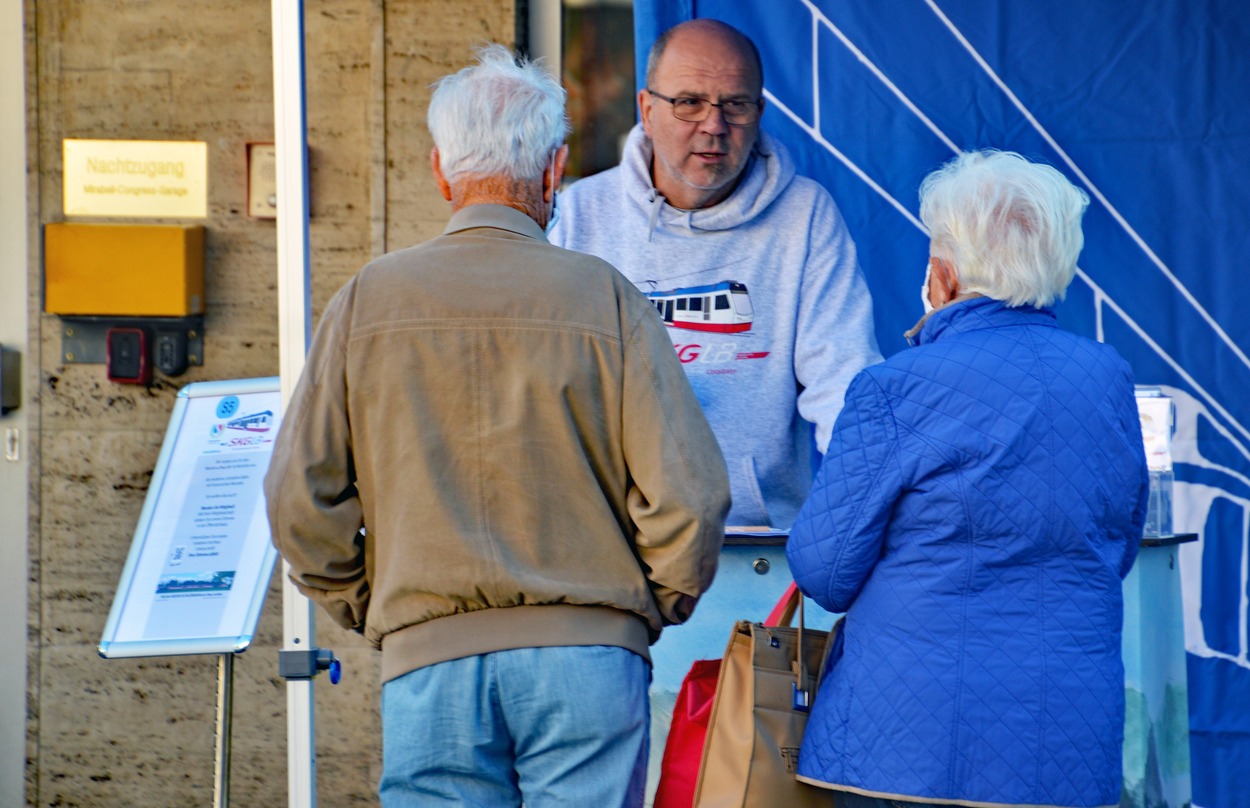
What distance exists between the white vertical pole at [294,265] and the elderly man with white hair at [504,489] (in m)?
0.57

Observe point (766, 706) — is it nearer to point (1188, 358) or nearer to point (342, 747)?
point (1188, 358)

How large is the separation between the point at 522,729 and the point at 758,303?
4.46 ft

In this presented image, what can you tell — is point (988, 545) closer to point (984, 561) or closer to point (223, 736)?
point (984, 561)

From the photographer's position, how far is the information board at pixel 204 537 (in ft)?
9.41

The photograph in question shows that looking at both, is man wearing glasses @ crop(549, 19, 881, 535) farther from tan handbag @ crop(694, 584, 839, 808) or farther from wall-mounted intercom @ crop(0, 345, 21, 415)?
wall-mounted intercom @ crop(0, 345, 21, 415)

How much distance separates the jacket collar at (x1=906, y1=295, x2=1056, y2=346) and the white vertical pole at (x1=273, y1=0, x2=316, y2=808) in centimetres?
113

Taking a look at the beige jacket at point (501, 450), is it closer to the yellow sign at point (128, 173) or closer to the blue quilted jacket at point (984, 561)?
the blue quilted jacket at point (984, 561)

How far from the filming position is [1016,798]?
2.00 metres

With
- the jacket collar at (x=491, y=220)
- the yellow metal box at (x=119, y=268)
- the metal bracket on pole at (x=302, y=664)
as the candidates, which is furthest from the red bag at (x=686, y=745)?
the yellow metal box at (x=119, y=268)

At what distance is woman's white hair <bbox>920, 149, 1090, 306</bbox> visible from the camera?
2084 millimetres

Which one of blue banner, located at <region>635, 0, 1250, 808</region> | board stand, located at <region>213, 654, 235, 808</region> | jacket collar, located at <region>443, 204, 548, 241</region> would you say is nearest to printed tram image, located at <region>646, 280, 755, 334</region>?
blue banner, located at <region>635, 0, 1250, 808</region>

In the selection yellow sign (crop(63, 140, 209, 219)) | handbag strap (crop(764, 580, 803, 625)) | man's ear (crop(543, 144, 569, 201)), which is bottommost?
handbag strap (crop(764, 580, 803, 625))

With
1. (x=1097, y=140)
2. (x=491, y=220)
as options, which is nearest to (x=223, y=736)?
(x=491, y=220)

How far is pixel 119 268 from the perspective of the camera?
4.11 metres
